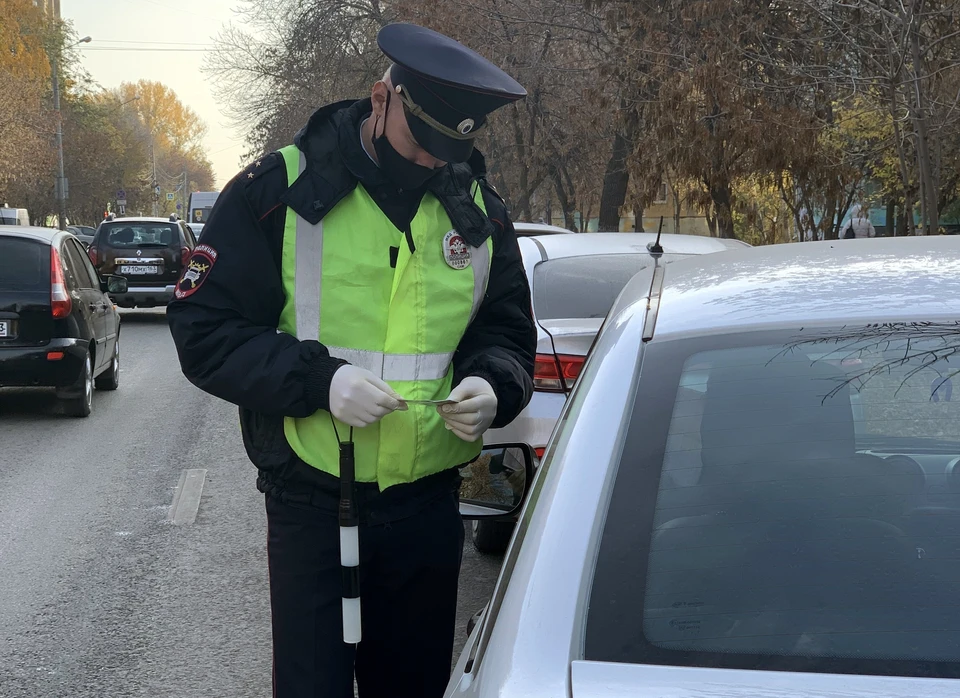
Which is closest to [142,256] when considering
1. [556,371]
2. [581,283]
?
[581,283]

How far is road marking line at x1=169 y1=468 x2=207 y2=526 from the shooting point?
682cm

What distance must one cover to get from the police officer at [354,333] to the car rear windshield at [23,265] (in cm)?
798

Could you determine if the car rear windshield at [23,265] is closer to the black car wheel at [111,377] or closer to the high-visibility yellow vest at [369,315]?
the black car wheel at [111,377]

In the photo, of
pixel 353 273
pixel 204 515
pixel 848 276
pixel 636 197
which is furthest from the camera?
pixel 636 197

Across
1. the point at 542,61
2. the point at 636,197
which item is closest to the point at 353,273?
the point at 636,197

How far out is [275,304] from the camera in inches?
100

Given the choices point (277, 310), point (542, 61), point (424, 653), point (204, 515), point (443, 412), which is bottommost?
point (204, 515)

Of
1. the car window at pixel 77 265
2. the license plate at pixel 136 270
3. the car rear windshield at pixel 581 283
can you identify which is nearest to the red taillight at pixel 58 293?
the car window at pixel 77 265

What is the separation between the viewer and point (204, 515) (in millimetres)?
6906

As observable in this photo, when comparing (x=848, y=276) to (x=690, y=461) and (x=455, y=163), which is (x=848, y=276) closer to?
(x=690, y=461)

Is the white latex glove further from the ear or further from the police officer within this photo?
the ear

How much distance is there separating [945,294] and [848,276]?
220 mm

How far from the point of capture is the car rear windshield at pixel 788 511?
5.11 ft

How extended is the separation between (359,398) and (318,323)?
0.73 ft
